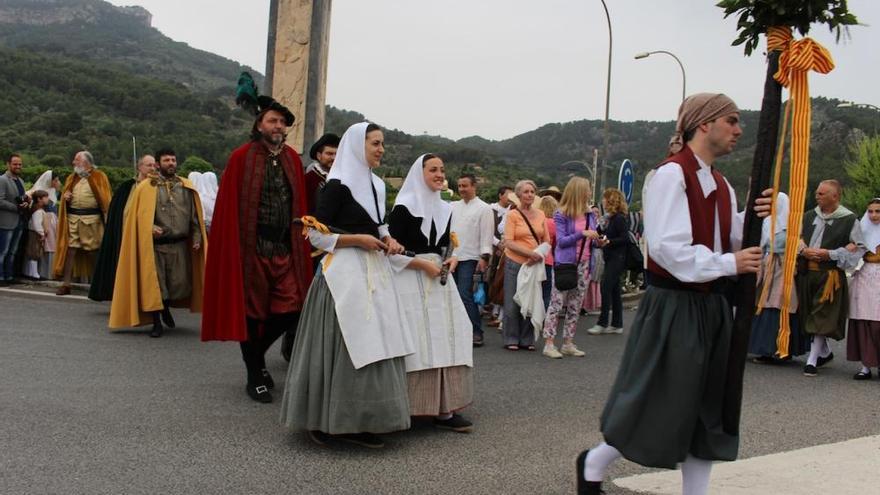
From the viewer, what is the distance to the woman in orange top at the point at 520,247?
971cm

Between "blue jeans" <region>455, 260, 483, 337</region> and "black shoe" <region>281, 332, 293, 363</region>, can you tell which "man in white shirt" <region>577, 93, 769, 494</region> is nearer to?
"black shoe" <region>281, 332, 293, 363</region>

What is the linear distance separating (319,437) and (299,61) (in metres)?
7.51

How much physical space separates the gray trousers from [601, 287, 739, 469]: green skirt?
19.9 ft

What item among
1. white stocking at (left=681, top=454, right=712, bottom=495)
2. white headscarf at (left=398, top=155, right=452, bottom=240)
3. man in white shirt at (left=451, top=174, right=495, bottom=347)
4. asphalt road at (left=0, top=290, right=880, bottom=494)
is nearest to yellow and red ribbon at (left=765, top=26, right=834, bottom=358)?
white stocking at (left=681, top=454, right=712, bottom=495)

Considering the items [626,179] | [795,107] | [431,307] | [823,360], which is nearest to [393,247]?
[431,307]

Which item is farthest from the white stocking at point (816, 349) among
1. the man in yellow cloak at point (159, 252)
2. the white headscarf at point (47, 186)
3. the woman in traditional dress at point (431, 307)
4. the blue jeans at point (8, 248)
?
the white headscarf at point (47, 186)

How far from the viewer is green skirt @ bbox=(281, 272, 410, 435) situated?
5.27 m

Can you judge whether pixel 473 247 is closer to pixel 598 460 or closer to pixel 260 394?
pixel 260 394

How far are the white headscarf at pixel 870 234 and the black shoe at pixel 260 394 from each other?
618 centimetres

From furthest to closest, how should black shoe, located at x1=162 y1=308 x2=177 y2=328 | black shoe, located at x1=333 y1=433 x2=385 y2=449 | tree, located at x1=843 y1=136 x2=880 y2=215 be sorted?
tree, located at x1=843 y1=136 x2=880 y2=215 < black shoe, located at x1=162 y1=308 x2=177 y2=328 < black shoe, located at x1=333 y1=433 x2=385 y2=449

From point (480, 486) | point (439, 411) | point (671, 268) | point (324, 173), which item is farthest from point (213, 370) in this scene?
point (671, 268)

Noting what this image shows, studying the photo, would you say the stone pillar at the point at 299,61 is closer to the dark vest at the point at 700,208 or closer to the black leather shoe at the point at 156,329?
the black leather shoe at the point at 156,329

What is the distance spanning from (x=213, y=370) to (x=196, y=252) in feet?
8.25

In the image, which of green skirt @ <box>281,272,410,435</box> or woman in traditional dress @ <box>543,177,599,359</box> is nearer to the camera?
green skirt @ <box>281,272,410,435</box>
